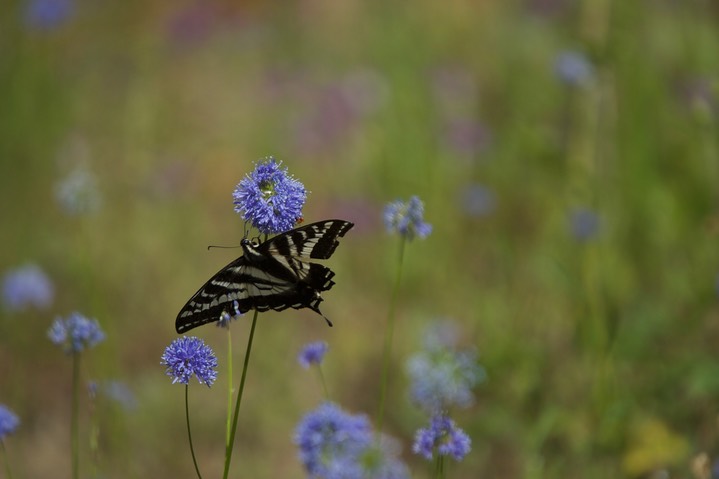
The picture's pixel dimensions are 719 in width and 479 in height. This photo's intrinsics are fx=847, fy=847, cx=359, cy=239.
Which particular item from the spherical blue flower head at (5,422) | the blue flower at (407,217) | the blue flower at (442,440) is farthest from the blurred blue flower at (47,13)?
the blue flower at (442,440)

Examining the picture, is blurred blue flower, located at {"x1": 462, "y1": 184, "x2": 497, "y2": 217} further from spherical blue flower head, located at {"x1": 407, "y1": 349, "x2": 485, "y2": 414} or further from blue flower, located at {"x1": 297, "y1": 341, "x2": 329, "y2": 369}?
blue flower, located at {"x1": 297, "y1": 341, "x2": 329, "y2": 369}

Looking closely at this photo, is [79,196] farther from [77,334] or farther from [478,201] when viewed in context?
[478,201]

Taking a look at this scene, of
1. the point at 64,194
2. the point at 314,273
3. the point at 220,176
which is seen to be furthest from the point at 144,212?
the point at 314,273

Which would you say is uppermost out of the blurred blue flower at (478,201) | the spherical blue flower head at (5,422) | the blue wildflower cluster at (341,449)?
the blurred blue flower at (478,201)

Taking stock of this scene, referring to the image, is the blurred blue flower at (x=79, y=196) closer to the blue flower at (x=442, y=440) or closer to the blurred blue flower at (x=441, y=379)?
the blurred blue flower at (x=441, y=379)

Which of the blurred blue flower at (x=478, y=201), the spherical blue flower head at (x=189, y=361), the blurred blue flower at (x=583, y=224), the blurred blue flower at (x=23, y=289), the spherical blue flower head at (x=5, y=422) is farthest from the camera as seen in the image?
the blurred blue flower at (x=478, y=201)

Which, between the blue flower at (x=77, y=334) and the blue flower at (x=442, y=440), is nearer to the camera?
the blue flower at (x=442, y=440)
